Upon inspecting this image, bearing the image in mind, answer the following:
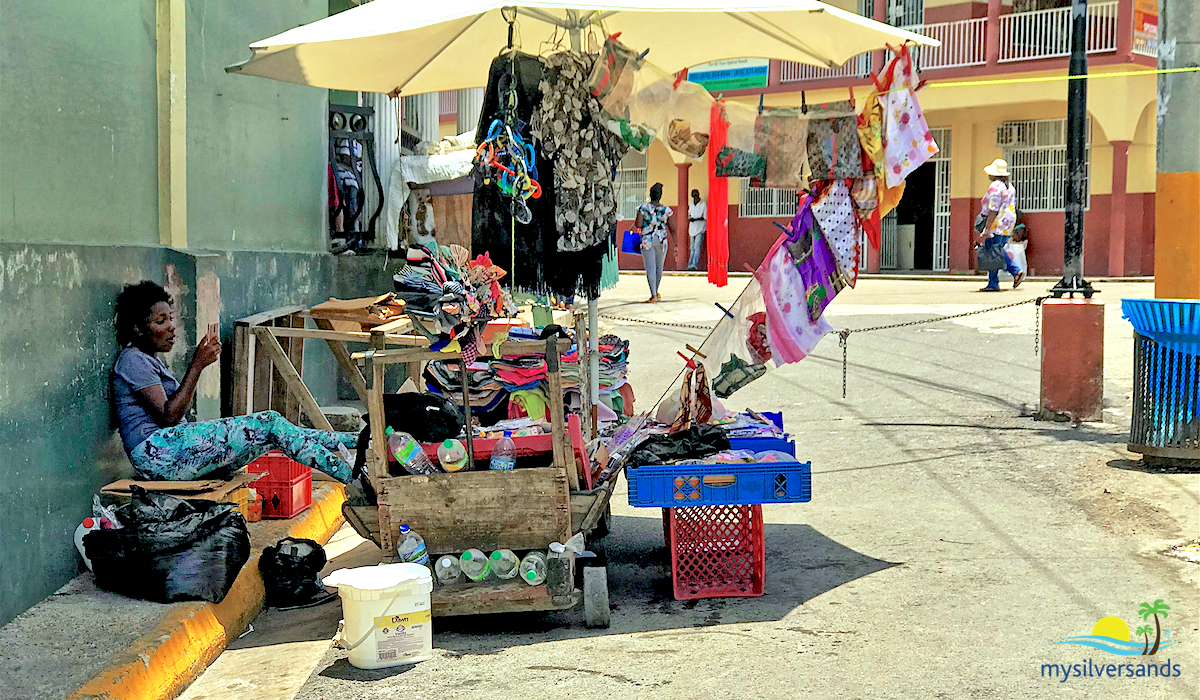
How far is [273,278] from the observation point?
8.66 metres

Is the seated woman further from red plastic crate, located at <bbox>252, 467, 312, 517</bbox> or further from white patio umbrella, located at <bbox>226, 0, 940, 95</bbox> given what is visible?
white patio umbrella, located at <bbox>226, 0, 940, 95</bbox>

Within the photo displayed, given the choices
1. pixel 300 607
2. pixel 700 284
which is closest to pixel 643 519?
pixel 300 607

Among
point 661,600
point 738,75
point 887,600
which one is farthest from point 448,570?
point 738,75

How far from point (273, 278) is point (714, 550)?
4.41 meters

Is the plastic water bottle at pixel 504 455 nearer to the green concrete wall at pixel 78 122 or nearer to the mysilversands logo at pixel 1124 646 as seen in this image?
the green concrete wall at pixel 78 122

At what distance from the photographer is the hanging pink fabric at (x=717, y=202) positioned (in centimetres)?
646

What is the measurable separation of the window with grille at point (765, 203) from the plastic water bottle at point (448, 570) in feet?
76.2

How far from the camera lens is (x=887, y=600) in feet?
17.7

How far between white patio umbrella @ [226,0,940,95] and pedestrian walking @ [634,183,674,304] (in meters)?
10.4

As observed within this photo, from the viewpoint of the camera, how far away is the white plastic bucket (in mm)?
4762

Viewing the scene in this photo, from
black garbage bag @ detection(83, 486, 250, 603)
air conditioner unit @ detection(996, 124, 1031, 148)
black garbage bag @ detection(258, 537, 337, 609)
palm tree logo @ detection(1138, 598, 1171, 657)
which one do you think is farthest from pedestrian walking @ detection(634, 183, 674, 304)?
palm tree logo @ detection(1138, 598, 1171, 657)

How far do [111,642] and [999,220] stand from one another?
55.6ft

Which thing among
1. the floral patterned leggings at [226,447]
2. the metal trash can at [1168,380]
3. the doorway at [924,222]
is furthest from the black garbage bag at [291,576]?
the doorway at [924,222]

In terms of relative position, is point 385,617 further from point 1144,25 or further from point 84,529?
point 1144,25
